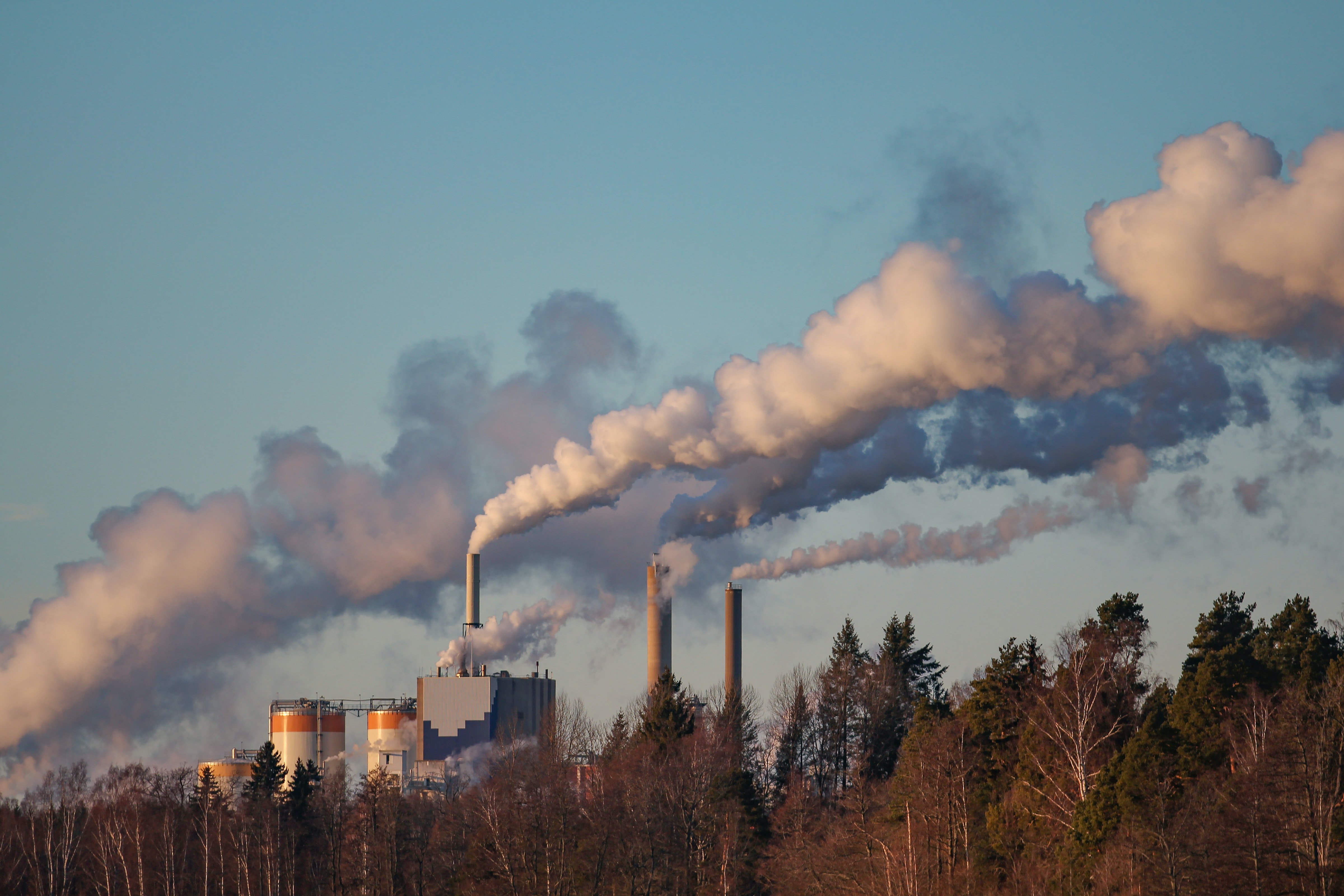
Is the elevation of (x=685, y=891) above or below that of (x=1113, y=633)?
below

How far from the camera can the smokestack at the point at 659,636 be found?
82562mm

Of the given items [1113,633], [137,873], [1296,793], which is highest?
[1113,633]

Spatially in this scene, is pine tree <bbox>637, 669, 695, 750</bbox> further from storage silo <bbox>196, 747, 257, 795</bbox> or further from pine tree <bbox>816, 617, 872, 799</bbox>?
storage silo <bbox>196, 747, 257, 795</bbox>

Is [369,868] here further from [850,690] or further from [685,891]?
[850,690]

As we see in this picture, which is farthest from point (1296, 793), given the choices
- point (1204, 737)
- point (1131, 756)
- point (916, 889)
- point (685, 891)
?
point (685, 891)

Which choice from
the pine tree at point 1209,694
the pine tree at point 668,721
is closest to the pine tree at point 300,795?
the pine tree at point 668,721

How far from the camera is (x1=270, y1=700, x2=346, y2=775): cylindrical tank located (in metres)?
104

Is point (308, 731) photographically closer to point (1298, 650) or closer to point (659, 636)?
point (659, 636)

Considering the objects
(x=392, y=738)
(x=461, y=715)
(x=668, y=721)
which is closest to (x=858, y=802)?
(x=668, y=721)

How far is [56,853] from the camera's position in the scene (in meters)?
72.0

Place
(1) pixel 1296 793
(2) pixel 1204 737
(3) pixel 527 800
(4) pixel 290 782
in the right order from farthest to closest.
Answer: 1. (4) pixel 290 782
2. (3) pixel 527 800
3. (2) pixel 1204 737
4. (1) pixel 1296 793

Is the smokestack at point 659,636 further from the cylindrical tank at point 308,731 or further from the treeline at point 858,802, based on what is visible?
the cylindrical tank at point 308,731

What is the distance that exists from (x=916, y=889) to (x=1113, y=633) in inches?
577

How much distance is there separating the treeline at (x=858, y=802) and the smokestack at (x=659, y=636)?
5.57 meters
